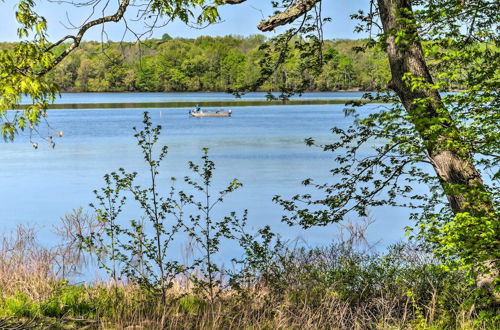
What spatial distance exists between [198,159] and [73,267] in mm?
14207

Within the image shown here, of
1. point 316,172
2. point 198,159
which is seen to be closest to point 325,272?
point 316,172

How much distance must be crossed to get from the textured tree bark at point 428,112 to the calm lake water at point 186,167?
109cm

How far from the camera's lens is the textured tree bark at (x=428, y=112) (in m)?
4.91

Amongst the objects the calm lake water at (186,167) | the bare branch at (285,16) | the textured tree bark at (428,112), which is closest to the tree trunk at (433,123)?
the textured tree bark at (428,112)

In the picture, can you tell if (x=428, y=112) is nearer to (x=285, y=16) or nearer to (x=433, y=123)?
(x=433, y=123)

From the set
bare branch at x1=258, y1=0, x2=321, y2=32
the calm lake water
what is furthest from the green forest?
the calm lake water

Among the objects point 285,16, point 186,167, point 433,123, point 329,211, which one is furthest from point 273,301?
point 186,167

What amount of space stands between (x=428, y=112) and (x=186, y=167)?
55.8 ft

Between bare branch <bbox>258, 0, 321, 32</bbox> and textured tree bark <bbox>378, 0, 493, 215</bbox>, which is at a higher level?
bare branch <bbox>258, 0, 321, 32</bbox>

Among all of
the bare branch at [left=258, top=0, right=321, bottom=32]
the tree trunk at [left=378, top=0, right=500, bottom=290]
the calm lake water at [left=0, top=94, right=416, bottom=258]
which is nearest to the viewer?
the tree trunk at [left=378, top=0, right=500, bottom=290]

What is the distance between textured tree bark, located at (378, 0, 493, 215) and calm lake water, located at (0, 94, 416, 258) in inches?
42.9

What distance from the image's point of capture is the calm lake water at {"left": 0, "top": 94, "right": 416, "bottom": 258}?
14.4 m

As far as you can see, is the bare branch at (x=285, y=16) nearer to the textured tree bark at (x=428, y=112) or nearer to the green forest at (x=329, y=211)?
the green forest at (x=329, y=211)

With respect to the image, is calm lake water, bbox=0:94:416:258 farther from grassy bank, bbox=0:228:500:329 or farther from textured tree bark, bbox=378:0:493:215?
grassy bank, bbox=0:228:500:329
